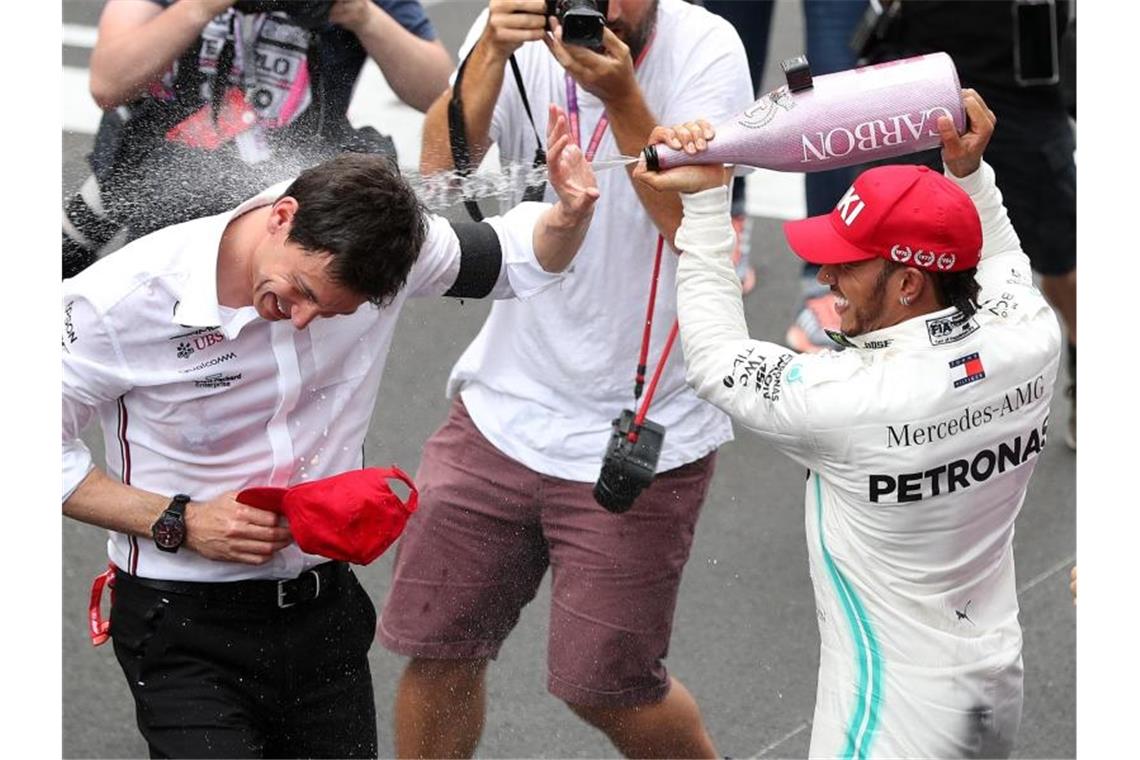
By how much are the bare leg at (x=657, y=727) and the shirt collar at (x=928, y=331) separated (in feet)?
3.53

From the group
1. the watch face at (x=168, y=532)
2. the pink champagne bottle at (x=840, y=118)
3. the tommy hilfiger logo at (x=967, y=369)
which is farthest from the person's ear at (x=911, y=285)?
the watch face at (x=168, y=532)

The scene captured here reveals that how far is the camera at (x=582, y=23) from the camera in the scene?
3.26 metres

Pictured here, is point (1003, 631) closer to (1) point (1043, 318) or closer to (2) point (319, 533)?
(1) point (1043, 318)

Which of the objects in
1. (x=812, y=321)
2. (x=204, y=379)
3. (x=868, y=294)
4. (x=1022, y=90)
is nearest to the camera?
(x=868, y=294)

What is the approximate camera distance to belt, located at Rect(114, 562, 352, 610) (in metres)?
3.23

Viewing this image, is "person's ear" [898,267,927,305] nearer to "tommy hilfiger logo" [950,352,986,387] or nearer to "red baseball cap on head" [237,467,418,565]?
"tommy hilfiger logo" [950,352,986,387]

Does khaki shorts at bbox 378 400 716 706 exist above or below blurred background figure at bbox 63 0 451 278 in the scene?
below

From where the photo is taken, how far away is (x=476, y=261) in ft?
11.2

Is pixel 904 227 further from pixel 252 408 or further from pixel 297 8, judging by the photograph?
pixel 297 8

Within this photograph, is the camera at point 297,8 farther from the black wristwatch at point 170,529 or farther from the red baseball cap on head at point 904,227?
the red baseball cap on head at point 904,227

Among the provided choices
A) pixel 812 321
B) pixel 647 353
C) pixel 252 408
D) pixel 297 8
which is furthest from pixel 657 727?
pixel 812 321

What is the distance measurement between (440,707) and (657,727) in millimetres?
425

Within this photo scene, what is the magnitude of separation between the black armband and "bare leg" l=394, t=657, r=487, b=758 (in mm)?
773

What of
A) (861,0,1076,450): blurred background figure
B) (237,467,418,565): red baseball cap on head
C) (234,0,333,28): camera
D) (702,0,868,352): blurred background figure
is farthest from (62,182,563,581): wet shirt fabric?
(702,0,868,352): blurred background figure
